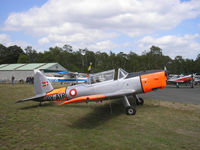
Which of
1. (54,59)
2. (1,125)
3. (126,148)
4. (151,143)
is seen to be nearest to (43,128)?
(1,125)

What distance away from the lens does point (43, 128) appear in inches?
197

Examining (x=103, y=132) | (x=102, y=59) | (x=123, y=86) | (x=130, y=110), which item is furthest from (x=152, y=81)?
(x=102, y=59)

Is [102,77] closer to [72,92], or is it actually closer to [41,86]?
[72,92]

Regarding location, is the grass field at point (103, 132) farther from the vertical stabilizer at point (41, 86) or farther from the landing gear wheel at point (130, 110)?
the vertical stabilizer at point (41, 86)

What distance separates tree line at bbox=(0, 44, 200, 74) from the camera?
47.1 m

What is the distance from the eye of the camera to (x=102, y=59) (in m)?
69.1

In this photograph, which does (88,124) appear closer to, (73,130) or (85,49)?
(73,130)

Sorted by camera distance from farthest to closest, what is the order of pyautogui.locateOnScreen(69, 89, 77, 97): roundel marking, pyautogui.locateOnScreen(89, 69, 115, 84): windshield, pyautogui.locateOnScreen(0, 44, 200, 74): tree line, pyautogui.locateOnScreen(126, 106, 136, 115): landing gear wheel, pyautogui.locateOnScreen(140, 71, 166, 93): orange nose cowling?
pyautogui.locateOnScreen(0, 44, 200, 74): tree line, pyautogui.locateOnScreen(69, 89, 77, 97): roundel marking, pyautogui.locateOnScreen(89, 69, 115, 84): windshield, pyautogui.locateOnScreen(140, 71, 166, 93): orange nose cowling, pyautogui.locateOnScreen(126, 106, 136, 115): landing gear wheel

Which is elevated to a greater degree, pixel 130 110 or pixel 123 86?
pixel 123 86

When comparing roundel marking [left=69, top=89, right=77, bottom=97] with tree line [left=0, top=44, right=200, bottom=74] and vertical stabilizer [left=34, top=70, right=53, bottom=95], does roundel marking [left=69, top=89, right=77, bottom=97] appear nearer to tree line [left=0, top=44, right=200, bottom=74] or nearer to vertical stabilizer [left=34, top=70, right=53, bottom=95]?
vertical stabilizer [left=34, top=70, right=53, bottom=95]

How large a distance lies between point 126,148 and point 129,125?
1896 mm

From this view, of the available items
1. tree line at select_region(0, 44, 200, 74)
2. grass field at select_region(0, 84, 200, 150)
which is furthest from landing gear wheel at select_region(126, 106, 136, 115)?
tree line at select_region(0, 44, 200, 74)

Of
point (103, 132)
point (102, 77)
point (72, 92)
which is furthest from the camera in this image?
point (72, 92)

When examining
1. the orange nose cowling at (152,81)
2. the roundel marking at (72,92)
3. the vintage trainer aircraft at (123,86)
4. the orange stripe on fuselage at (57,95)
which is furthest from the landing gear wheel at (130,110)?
the orange stripe on fuselage at (57,95)
